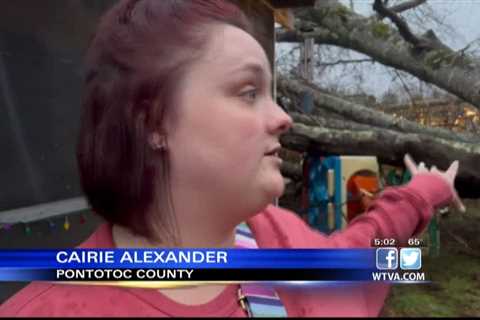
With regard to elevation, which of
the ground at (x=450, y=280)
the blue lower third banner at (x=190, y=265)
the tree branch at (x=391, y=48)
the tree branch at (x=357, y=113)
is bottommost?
the ground at (x=450, y=280)

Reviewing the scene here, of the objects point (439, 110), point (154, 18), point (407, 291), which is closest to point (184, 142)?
point (154, 18)

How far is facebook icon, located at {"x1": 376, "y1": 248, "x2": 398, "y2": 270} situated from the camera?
757mm

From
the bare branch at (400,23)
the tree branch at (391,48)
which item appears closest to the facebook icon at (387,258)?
the tree branch at (391,48)

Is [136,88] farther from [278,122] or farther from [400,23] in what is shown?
[400,23]

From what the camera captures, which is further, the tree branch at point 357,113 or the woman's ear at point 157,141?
the tree branch at point 357,113

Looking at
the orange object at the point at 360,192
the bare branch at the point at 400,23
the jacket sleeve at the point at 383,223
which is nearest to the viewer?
the jacket sleeve at the point at 383,223

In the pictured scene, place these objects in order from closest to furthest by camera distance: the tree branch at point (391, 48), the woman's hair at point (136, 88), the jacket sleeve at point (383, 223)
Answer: the woman's hair at point (136, 88) → the jacket sleeve at point (383, 223) → the tree branch at point (391, 48)

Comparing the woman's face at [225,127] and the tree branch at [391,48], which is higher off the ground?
the tree branch at [391,48]

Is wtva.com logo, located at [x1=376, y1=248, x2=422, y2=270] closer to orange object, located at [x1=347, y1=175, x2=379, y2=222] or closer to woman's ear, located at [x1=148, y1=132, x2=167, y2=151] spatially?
orange object, located at [x1=347, y1=175, x2=379, y2=222]

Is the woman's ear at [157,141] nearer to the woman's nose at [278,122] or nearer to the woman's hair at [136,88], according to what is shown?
the woman's hair at [136,88]

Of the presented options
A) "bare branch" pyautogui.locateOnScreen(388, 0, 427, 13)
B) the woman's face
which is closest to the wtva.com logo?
the woman's face

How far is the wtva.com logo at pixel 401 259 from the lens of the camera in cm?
76

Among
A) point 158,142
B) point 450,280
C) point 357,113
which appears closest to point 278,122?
point 158,142

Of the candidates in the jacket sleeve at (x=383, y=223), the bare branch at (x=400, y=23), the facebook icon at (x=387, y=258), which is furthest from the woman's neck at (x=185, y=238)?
the bare branch at (x=400, y=23)
